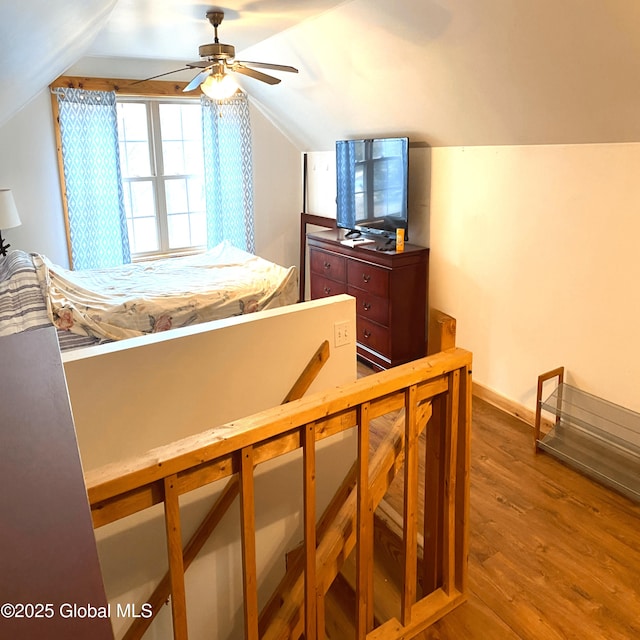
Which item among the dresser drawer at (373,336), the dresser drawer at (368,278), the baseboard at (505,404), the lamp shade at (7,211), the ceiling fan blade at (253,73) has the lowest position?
the baseboard at (505,404)

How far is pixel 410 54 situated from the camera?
3.19 metres

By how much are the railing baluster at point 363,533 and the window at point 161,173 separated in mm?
4150

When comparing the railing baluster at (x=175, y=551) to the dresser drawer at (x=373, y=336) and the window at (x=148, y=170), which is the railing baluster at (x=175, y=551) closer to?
the dresser drawer at (x=373, y=336)

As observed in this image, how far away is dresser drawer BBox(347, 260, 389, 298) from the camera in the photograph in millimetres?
4035

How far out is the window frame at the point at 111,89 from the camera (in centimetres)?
462

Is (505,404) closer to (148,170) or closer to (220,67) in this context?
(220,67)

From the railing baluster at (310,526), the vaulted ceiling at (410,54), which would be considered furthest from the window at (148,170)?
the railing baluster at (310,526)

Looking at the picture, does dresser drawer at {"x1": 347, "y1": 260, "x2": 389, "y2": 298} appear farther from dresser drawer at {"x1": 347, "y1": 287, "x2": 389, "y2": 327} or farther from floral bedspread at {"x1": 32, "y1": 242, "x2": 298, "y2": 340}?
floral bedspread at {"x1": 32, "y1": 242, "x2": 298, "y2": 340}

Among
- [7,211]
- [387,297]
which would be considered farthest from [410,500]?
[7,211]

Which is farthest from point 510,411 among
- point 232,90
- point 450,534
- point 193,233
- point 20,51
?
point 193,233

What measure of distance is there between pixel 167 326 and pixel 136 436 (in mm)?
1490

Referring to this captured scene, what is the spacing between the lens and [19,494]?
2.38ft

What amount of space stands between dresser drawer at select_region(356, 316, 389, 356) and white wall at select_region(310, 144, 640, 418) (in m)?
0.47

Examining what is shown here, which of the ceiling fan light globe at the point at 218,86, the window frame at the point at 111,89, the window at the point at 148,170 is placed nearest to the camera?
the ceiling fan light globe at the point at 218,86
